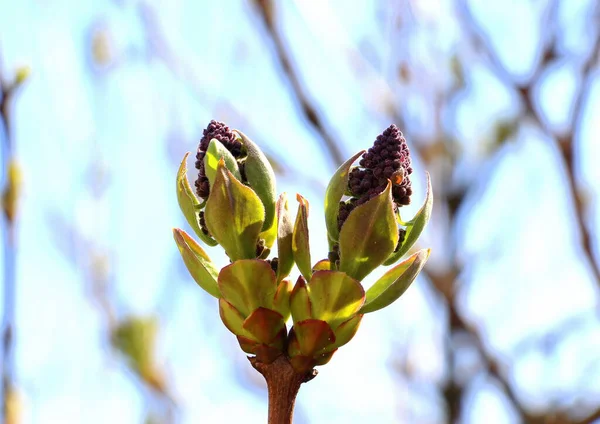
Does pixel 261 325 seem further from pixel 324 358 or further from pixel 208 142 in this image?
pixel 208 142

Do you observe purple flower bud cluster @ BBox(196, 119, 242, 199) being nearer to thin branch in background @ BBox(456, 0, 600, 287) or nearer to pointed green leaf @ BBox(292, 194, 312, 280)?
pointed green leaf @ BBox(292, 194, 312, 280)

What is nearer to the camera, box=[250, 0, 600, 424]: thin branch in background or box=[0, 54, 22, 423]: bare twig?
box=[0, 54, 22, 423]: bare twig

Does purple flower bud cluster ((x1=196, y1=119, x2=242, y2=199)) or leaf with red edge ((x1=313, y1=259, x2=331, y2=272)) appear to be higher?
purple flower bud cluster ((x1=196, y1=119, x2=242, y2=199))

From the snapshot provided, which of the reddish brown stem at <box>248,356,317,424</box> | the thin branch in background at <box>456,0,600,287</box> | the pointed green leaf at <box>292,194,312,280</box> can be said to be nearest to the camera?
the reddish brown stem at <box>248,356,317,424</box>

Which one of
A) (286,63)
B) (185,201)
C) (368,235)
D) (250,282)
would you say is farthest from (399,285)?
(286,63)

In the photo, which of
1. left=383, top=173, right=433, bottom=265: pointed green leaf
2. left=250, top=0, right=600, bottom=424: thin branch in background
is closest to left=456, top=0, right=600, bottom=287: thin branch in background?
left=250, top=0, right=600, bottom=424: thin branch in background

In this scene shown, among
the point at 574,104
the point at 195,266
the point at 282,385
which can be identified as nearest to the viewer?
the point at 282,385

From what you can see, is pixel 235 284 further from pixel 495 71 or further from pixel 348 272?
pixel 495 71
